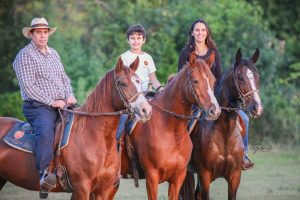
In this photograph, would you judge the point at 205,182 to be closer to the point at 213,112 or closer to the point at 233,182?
the point at 233,182

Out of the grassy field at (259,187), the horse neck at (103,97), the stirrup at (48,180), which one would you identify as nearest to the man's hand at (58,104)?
the horse neck at (103,97)

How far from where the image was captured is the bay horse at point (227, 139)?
11195 mm

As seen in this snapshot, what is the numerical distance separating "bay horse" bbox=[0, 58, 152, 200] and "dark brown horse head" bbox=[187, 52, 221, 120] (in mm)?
881

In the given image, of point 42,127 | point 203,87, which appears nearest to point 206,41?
point 203,87

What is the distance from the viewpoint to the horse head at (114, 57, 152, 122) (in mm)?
9328

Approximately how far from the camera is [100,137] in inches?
385

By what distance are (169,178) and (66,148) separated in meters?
1.53

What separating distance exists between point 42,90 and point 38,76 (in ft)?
0.60

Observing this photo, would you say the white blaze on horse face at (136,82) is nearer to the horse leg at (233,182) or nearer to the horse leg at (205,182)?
the horse leg at (205,182)

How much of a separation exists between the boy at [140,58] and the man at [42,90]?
4.71ft

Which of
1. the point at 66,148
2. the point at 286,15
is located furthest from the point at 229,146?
the point at 286,15

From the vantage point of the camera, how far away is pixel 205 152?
11.4 meters

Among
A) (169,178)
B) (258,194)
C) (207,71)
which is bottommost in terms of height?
(258,194)

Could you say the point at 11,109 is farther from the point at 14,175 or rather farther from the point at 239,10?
the point at 14,175
